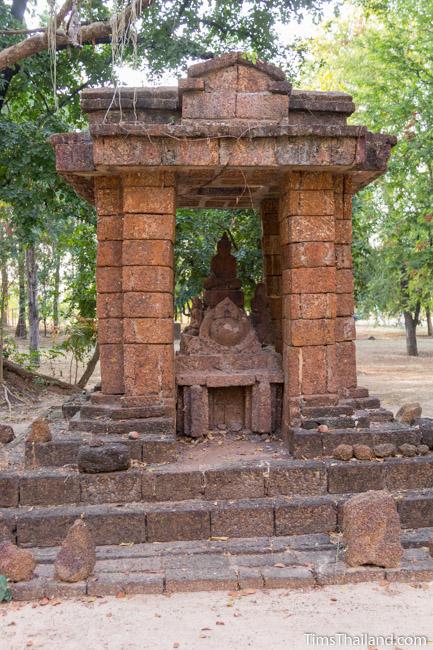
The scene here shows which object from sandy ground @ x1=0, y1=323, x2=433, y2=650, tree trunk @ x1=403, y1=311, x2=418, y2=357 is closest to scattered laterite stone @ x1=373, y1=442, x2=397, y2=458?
sandy ground @ x1=0, y1=323, x2=433, y2=650

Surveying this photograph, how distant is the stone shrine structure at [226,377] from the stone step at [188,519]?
160 cm

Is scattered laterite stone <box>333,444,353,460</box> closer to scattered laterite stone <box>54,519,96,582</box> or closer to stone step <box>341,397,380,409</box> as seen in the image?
stone step <box>341,397,380,409</box>

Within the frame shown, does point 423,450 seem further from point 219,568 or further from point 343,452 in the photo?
point 219,568

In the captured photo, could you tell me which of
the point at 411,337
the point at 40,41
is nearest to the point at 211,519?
the point at 40,41

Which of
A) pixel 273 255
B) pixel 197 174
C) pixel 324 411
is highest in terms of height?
pixel 197 174

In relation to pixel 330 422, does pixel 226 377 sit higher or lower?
higher

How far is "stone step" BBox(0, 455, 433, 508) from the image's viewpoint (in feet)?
18.2

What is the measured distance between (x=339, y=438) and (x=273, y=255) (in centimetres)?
302

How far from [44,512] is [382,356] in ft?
74.4

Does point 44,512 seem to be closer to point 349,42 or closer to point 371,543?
point 371,543

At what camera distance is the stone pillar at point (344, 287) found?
22.7 feet

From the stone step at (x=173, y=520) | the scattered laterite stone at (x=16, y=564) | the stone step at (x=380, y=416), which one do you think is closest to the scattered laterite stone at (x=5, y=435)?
the stone step at (x=173, y=520)

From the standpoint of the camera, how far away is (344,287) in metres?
6.96

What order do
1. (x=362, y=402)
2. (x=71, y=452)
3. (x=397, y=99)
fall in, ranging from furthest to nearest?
(x=397, y=99) < (x=362, y=402) < (x=71, y=452)
